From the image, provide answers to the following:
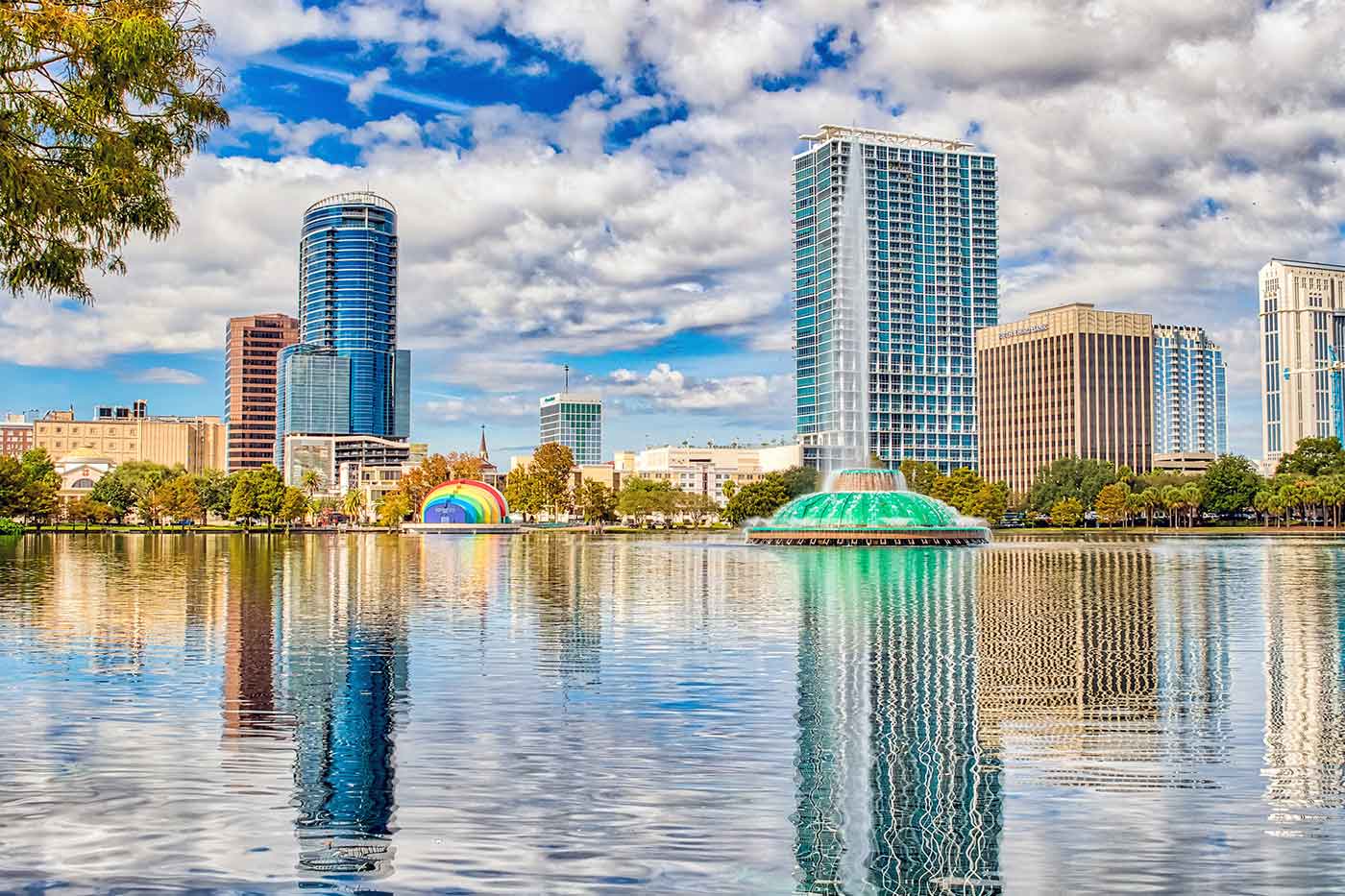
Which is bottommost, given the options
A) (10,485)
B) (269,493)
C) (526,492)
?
(526,492)

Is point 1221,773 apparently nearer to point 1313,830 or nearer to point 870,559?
point 1313,830

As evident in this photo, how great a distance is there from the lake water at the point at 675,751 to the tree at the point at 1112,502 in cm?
12341

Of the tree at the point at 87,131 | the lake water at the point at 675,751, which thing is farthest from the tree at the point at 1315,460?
the tree at the point at 87,131

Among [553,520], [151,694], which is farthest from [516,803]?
[553,520]

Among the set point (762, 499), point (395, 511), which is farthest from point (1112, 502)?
point (395, 511)

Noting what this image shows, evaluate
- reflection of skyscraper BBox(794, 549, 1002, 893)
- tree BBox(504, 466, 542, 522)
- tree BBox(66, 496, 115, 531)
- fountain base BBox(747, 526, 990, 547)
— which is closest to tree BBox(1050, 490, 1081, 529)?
tree BBox(504, 466, 542, 522)

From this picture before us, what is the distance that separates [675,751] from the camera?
46.3 feet

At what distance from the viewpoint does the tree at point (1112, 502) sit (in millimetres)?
147125

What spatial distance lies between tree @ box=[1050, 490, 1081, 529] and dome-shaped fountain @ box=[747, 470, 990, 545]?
225ft

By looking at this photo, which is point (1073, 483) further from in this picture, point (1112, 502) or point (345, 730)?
point (345, 730)

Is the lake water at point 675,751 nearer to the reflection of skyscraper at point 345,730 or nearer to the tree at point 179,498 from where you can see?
the reflection of skyscraper at point 345,730

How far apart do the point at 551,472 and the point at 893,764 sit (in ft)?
428

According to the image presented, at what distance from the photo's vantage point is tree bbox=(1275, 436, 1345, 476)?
143500mm

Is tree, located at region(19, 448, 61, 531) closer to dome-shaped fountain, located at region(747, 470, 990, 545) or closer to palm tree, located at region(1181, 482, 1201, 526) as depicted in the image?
dome-shaped fountain, located at region(747, 470, 990, 545)
